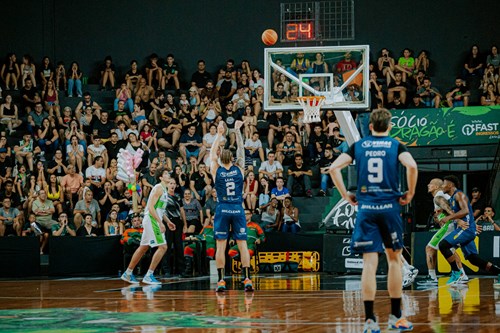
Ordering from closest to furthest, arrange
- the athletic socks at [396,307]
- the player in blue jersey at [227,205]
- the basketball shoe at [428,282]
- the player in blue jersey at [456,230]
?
the athletic socks at [396,307]
the player in blue jersey at [227,205]
the player in blue jersey at [456,230]
the basketball shoe at [428,282]

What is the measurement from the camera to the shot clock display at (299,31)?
1892 centimetres

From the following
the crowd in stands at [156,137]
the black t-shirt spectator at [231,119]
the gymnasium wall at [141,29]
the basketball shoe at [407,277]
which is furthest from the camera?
the gymnasium wall at [141,29]

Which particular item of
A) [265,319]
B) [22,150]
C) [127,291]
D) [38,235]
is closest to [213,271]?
[127,291]

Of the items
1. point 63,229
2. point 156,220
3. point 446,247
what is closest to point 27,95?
point 63,229

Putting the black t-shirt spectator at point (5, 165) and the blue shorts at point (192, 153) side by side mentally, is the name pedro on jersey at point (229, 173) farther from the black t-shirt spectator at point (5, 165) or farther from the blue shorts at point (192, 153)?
the black t-shirt spectator at point (5, 165)

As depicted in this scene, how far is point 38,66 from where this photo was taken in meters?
29.4

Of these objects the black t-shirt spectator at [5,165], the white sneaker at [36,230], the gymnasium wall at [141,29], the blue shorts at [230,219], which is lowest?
the white sneaker at [36,230]

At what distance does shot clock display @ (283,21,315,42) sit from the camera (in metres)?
18.9

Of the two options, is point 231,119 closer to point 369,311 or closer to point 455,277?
point 455,277

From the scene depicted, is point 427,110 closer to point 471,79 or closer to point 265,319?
point 471,79

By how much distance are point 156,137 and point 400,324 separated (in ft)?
56.8

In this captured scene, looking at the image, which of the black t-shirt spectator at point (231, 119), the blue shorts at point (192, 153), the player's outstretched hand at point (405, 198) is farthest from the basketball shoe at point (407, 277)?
the black t-shirt spectator at point (231, 119)

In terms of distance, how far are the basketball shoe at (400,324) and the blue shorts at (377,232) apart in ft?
2.23

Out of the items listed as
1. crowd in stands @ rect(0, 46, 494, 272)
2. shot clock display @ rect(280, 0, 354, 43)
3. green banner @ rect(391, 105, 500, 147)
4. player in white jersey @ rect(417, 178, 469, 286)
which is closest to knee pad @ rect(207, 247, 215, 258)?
crowd in stands @ rect(0, 46, 494, 272)
